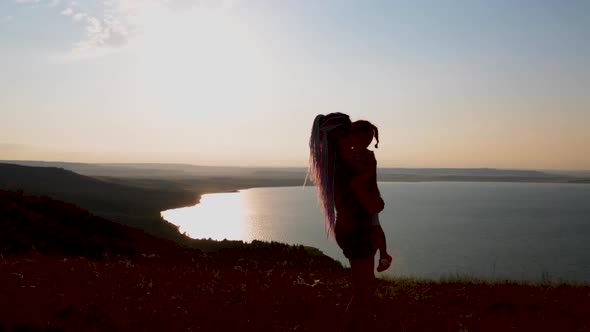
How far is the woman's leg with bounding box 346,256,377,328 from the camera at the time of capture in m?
6.08

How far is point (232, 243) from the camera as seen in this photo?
2836 centimetres

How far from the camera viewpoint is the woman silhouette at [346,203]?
595 cm

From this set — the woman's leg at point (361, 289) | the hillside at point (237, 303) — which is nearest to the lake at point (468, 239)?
the hillside at point (237, 303)

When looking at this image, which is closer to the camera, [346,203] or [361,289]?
[346,203]

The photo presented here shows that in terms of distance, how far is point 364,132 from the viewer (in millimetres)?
5957

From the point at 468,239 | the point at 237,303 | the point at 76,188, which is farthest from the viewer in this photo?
the point at 76,188

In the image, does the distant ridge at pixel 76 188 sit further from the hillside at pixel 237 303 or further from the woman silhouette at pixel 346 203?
the woman silhouette at pixel 346 203

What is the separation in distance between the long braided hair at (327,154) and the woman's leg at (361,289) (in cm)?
55

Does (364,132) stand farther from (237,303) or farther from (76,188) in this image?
(76,188)

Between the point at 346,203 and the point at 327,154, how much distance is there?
0.65m

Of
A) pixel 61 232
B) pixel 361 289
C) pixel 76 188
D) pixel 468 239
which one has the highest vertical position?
pixel 361 289

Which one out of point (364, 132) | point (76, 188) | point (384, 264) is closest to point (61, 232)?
point (384, 264)

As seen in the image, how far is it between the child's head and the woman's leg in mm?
1419

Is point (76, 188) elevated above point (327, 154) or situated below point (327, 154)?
below
